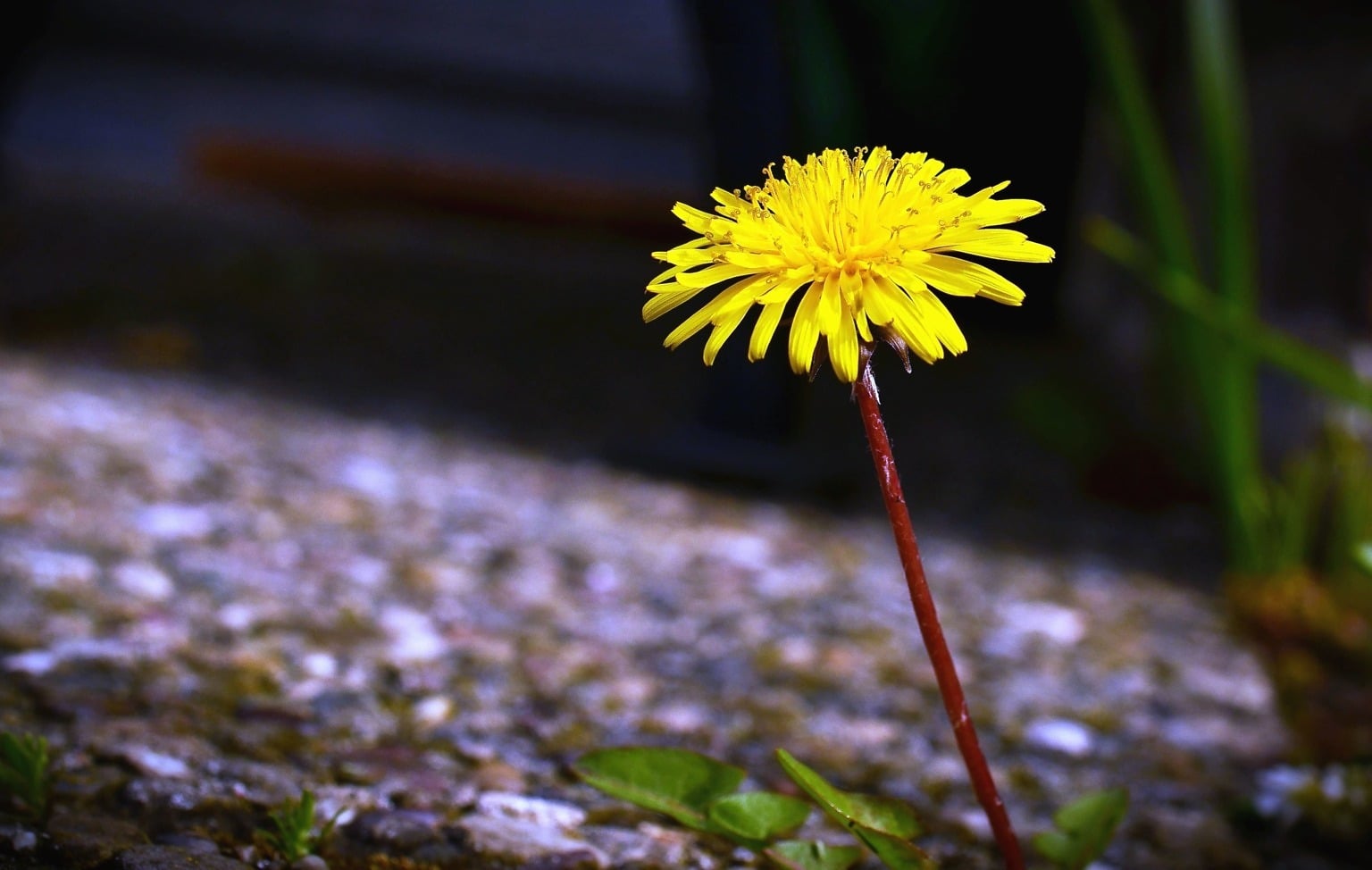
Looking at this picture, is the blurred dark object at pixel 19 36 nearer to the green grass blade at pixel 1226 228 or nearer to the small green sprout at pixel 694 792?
the green grass blade at pixel 1226 228

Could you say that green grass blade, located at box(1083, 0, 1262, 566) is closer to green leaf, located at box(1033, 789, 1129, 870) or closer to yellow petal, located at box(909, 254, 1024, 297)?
green leaf, located at box(1033, 789, 1129, 870)

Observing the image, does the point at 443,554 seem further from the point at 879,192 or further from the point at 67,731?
the point at 879,192

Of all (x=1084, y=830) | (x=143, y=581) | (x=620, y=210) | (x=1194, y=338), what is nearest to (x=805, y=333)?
(x=1084, y=830)

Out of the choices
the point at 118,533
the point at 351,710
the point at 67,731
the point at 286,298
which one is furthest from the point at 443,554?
the point at 286,298

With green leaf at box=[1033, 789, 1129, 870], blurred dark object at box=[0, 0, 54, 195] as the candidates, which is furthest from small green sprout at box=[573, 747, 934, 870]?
blurred dark object at box=[0, 0, 54, 195]

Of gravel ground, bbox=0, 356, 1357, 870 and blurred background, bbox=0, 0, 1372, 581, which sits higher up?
blurred background, bbox=0, 0, 1372, 581

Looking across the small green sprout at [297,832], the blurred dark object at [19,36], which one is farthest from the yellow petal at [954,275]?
the blurred dark object at [19,36]
